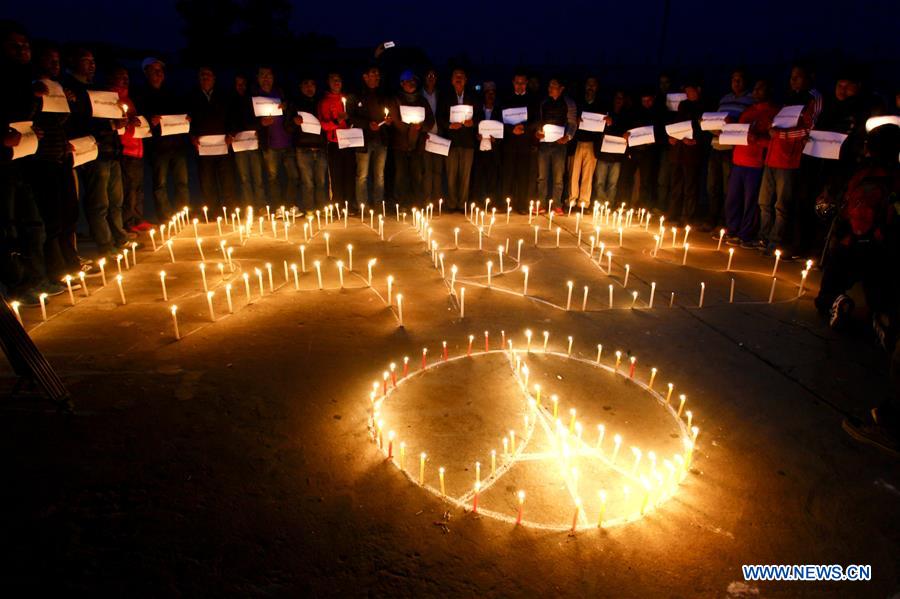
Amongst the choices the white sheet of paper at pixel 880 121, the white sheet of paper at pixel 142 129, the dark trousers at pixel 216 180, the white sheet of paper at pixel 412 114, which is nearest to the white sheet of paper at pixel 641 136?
the white sheet of paper at pixel 412 114

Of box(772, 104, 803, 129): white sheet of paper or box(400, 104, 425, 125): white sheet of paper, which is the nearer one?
box(772, 104, 803, 129): white sheet of paper

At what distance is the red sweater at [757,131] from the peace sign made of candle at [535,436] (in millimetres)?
5029

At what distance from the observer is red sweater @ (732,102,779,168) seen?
7969mm

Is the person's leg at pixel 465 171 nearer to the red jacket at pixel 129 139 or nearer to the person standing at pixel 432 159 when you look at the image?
the person standing at pixel 432 159

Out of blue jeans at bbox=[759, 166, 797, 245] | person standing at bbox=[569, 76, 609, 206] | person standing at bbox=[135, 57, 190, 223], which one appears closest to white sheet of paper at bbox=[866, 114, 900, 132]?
blue jeans at bbox=[759, 166, 797, 245]

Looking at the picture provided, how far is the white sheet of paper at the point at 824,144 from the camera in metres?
6.92

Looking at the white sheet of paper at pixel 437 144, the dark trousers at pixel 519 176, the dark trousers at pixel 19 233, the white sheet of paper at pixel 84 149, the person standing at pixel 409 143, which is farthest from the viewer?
the dark trousers at pixel 519 176

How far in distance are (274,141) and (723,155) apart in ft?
24.5

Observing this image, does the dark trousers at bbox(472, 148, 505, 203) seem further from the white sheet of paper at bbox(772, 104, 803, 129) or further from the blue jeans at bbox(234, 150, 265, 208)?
→ the white sheet of paper at bbox(772, 104, 803, 129)

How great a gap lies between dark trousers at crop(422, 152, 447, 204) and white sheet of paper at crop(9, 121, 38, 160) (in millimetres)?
6086

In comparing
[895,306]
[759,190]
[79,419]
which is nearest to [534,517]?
[79,419]

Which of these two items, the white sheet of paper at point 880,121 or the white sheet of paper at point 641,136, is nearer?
the white sheet of paper at point 880,121

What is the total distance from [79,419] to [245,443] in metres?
1.23

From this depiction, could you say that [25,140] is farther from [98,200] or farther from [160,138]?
[160,138]
